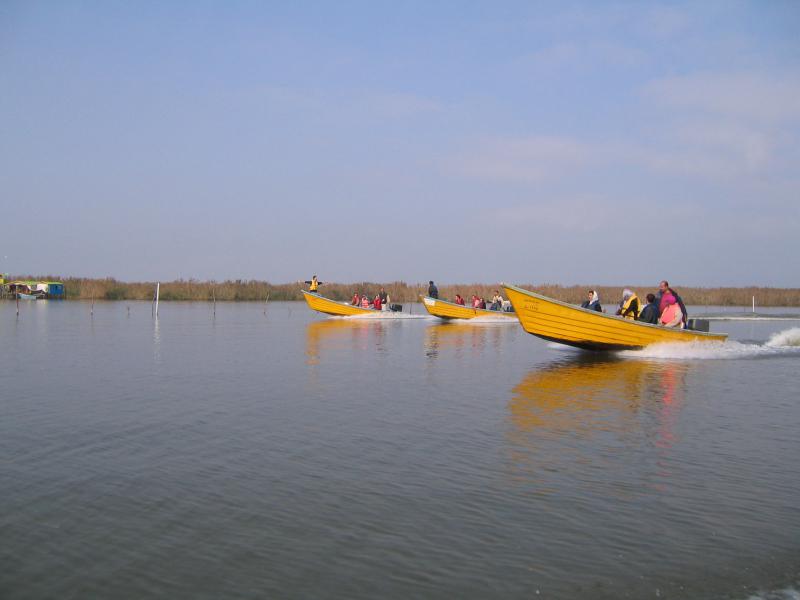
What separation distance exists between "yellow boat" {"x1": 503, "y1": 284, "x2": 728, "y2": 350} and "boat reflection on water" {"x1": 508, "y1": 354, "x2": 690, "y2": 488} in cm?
152

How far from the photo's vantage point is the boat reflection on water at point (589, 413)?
844 centimetres

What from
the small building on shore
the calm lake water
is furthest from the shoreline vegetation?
the calm lake water

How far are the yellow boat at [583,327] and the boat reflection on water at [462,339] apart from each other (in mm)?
2502

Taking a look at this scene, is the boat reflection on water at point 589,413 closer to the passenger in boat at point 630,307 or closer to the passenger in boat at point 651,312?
the passenger in boat at point 651,312

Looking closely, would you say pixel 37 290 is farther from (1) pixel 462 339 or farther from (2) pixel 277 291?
(1) pixel 462 339

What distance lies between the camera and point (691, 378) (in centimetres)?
1571

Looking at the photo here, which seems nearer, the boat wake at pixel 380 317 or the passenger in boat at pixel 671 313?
the passenger in boat at pixel 671 313

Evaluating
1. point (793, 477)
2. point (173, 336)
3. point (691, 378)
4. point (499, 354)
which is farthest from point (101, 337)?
point (793, 477)

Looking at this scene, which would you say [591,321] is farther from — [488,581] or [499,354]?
[488,581]

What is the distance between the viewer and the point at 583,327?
19.0 metres

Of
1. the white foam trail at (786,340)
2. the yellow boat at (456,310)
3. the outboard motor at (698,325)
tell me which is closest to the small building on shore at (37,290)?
the yellow boat at (456,310)

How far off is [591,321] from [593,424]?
9.06m

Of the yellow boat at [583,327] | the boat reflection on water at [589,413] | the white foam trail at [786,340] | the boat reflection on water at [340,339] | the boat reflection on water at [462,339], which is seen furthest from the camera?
the white foam trail at [786,340]

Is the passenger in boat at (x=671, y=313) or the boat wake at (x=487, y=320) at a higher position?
the passenger in boat at (x=671, y=313)
